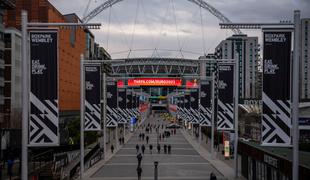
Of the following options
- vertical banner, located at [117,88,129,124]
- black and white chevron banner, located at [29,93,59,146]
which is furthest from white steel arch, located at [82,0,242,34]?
black and white chevron banner, located at [29,93,59,146]

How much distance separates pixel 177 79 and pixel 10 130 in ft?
374

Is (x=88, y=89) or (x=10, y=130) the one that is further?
(x=10, y=130)

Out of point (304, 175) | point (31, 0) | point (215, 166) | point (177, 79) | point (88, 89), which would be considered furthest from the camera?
point (177, 79)

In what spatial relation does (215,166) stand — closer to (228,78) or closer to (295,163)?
(228,78)

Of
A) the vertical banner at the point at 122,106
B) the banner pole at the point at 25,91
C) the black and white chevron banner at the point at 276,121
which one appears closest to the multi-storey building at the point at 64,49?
the vertical banner at the point at 122,106

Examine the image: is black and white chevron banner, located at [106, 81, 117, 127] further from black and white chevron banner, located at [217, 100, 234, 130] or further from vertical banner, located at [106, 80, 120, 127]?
black and white chevron banner, located at [217, 100, 234, 130]

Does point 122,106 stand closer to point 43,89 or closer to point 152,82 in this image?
point 43,89

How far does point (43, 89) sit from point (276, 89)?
738 centimetres

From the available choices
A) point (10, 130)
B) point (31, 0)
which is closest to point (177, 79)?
point (31, 0)

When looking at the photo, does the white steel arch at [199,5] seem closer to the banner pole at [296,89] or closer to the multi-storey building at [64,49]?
the multi-storey building at [64,49]

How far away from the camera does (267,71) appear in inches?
695

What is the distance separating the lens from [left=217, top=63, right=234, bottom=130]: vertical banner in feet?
128

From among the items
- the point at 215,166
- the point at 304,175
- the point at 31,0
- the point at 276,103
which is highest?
the point at 31,0

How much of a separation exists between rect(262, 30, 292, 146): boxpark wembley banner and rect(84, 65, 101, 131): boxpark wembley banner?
2090cm
